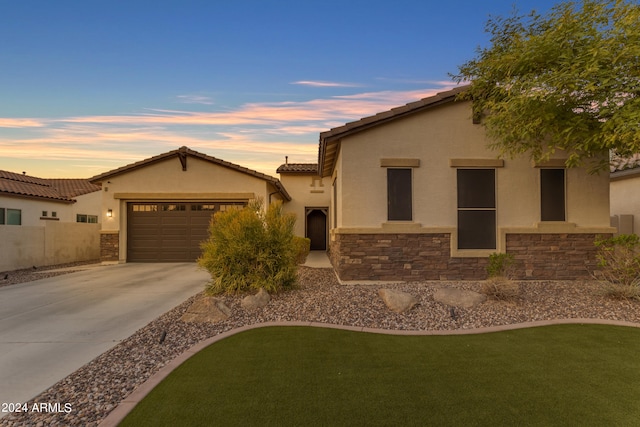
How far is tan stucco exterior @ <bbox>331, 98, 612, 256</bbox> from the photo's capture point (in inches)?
374

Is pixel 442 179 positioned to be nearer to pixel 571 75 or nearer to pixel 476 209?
pixel 476 209

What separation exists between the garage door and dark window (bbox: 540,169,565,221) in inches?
441

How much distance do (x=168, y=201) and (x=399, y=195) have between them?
34.3ft

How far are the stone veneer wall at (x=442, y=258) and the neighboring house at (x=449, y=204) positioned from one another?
3cm

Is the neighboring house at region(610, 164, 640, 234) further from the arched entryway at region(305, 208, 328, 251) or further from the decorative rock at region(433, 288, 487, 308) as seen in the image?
the arched entryway at region(305, 208, 328, 251)

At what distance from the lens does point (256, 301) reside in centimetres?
684

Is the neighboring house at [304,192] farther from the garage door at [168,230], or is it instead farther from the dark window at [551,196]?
the dark window at [551,196]

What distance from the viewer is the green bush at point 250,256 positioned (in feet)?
25.5

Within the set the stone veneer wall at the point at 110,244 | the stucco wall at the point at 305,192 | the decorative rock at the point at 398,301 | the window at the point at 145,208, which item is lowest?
the decorative rock at the point at 398,301

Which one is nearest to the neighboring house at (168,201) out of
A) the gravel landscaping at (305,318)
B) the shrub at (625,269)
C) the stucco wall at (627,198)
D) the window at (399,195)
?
the window at (399,195)

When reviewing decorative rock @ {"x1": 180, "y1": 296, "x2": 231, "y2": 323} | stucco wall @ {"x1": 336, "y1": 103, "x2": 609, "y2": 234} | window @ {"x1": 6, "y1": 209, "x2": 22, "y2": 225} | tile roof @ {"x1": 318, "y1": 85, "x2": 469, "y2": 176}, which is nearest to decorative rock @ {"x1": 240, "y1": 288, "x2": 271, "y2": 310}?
decorative rock @ {"x1": 180, "y1": 296, "x2": 231, "y2": 323}

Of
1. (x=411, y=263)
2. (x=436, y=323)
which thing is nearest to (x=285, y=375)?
(x=436, y=323)

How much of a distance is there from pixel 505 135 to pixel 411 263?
3.98 meters

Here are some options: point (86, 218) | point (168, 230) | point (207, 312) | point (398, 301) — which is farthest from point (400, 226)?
point (86, 218)
